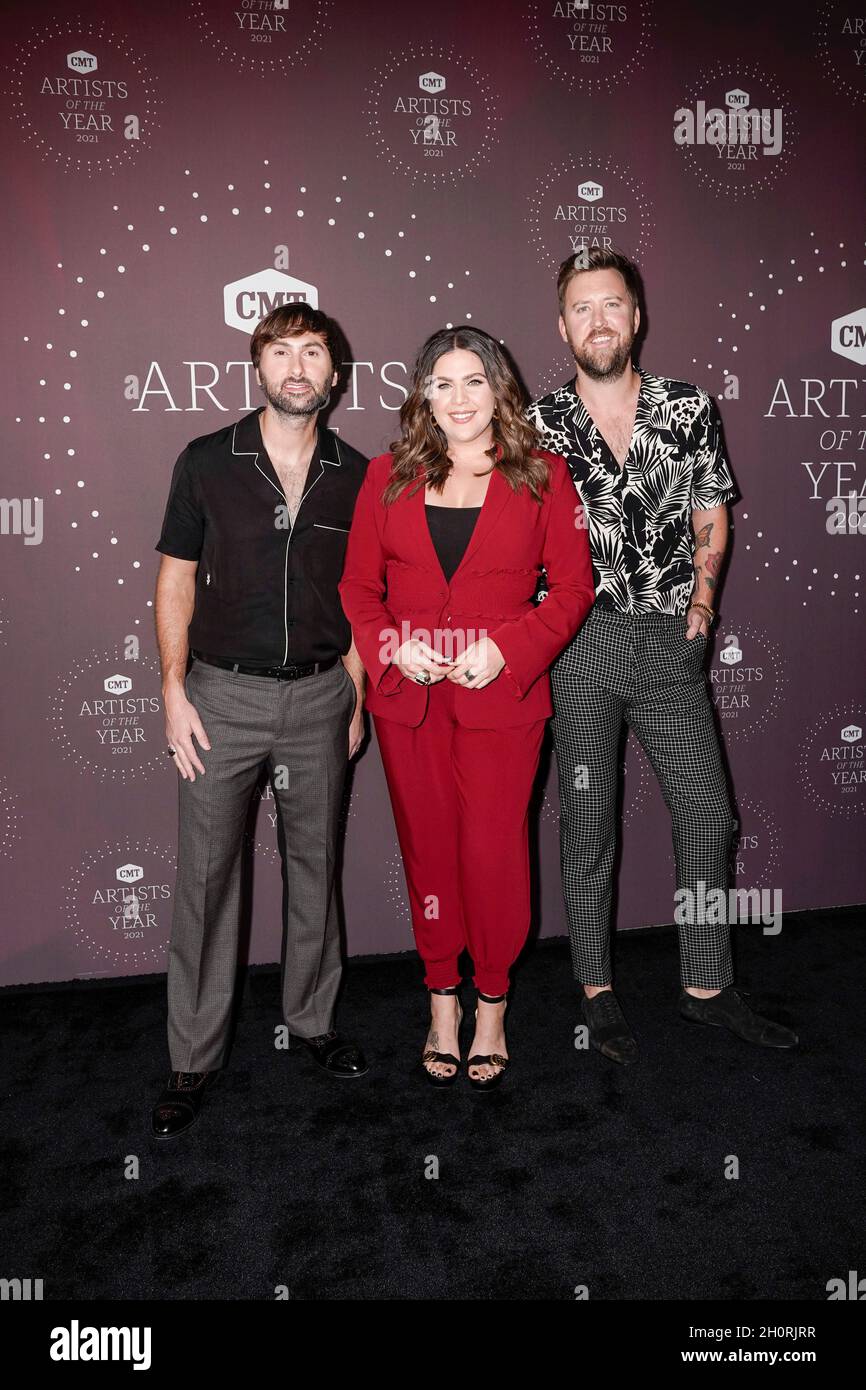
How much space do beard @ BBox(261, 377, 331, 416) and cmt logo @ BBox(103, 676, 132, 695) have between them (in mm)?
1070

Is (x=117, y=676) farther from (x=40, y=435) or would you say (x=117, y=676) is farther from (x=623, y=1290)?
(x=623, y=1290)

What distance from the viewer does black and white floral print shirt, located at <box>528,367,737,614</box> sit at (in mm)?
2459

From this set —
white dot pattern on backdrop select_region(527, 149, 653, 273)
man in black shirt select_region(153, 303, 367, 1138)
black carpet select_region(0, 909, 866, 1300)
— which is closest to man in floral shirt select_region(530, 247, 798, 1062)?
black carpet select_region(0, 909, 866, 1300)

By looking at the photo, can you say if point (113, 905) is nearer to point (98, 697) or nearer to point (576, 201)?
point (98, 697)

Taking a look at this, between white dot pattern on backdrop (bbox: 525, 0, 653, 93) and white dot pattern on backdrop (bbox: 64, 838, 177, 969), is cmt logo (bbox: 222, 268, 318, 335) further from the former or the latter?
white dot pattern on backdrop (bbox: 64, 838, 177, 969)

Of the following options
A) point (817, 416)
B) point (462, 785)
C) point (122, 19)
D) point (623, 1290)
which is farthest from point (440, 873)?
point (122, 19)

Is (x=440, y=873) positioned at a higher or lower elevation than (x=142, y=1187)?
higher

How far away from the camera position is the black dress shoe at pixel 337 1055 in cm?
247

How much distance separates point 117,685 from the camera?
2893mm

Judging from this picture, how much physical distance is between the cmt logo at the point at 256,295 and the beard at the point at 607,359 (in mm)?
874

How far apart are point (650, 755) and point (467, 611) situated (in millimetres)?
809

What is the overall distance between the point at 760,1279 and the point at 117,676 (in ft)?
7.52

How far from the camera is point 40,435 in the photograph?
275 centimetres

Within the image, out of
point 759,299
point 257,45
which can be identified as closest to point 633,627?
point 759,299
